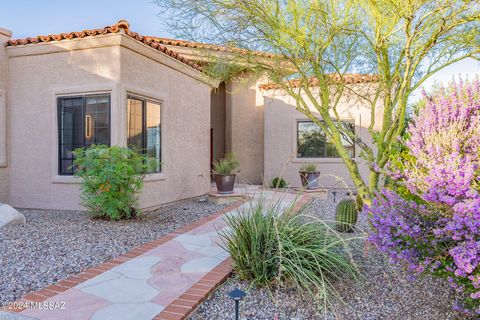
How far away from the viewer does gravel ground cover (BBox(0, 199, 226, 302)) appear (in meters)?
4.58

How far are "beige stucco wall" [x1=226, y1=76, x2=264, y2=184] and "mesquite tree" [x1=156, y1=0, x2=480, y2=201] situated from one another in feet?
32.3

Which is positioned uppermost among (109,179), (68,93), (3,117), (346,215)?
(68,93)

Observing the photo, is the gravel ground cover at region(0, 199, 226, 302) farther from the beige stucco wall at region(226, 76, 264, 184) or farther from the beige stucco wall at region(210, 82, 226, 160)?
the beige stucco wall at region(210, 82, 226, 160)

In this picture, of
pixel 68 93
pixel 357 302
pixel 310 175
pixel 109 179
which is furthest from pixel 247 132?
pixel 357 302

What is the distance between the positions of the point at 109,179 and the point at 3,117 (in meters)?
4.52

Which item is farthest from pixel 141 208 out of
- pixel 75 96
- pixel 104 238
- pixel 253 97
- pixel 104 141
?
pixel 253 97

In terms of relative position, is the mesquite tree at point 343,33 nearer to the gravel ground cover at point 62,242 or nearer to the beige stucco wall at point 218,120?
the gravel ground cover at point 62,242

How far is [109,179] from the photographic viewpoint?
7.52m

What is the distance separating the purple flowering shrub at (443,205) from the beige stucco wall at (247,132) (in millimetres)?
12668

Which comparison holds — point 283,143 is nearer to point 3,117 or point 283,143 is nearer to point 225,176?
point 225,176

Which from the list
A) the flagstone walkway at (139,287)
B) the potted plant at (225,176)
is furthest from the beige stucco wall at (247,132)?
the flagstone walkway at (139,287)

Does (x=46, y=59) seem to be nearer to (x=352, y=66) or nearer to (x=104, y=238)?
(x=104, y=238)

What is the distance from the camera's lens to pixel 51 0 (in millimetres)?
13461

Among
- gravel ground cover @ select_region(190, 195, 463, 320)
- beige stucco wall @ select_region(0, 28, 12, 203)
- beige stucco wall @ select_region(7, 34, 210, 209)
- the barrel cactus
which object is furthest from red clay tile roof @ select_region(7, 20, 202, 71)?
gravel ground cover @ select_region(190, 195, 463, 320)
